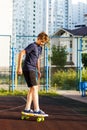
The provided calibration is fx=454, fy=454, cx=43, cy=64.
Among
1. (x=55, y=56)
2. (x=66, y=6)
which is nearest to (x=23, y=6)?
(x=66, y=6)

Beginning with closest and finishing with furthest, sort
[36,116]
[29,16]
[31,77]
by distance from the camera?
[31,77]
[36,116]
[29,16]

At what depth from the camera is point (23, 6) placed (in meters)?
114

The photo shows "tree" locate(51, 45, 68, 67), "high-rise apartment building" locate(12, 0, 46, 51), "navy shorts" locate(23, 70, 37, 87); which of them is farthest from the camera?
"high-rise apartment building" locate(12, 0, 46, 51)

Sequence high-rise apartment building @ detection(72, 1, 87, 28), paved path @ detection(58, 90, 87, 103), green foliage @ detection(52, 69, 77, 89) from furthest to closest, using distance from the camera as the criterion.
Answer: high-rise apartment building @ detection(72, 1, 87, 28) → green foliage @ detection(52, 69, 77, 89) → paved path @ detection(58, 90, 87, 103)

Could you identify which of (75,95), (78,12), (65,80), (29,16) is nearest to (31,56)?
(75,95)

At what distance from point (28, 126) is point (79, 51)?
16536mm

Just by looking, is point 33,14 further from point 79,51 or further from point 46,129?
point 46,129

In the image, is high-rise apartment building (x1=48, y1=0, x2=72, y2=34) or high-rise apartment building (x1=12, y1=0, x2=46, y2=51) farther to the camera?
high-rise apartment building (x1=48, y1=0, x2=72, y2=34)

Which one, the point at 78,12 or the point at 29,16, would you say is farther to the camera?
the point at 78,12

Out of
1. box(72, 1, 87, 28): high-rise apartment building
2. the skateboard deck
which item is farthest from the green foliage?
box(72, 1, 87, 28): high-rise apartment building

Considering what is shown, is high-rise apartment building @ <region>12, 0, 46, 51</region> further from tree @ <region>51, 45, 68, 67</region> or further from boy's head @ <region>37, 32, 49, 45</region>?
boy's head @ <region>37, 32, 49, 45</region>

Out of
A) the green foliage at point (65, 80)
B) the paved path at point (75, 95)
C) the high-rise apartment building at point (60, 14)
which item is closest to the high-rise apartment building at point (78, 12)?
the high-rise apartment building at point (60, 14)

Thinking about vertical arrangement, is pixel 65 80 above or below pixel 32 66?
below

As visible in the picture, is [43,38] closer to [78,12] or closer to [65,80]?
[65,80]
